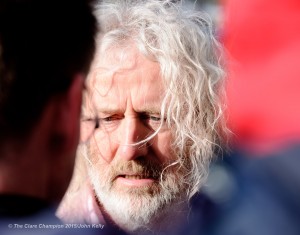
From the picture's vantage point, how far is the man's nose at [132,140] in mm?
1772

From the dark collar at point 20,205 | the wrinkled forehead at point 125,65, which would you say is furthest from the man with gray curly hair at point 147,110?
the dark collar at point 20,205

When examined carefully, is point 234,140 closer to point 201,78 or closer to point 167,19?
point 201,78

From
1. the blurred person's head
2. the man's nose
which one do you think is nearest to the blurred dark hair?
the blurred person's head

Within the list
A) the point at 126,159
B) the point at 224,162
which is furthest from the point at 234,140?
the point at 126,159

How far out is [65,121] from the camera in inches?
58.9

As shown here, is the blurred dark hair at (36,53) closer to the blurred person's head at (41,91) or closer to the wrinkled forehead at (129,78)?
the blurred person's head at (41,91)

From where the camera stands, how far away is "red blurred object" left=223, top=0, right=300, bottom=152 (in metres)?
1.73

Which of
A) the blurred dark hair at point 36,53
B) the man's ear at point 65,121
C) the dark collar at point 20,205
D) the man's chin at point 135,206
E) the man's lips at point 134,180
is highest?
the blurred dark hair at point 36,53

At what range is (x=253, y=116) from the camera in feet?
5.72

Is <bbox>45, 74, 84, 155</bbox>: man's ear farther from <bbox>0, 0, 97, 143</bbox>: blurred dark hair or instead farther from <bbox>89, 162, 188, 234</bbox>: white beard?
<bbox>89, 162, 188, 234</bbox>: white beard

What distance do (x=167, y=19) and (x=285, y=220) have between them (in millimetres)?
691

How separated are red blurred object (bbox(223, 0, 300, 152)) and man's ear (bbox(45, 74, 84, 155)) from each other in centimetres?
50

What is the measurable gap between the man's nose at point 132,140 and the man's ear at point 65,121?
0.27m

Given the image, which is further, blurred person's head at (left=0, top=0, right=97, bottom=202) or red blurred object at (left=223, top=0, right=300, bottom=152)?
red blurred object at (left=223, top=0, right=300, bottom=152)
